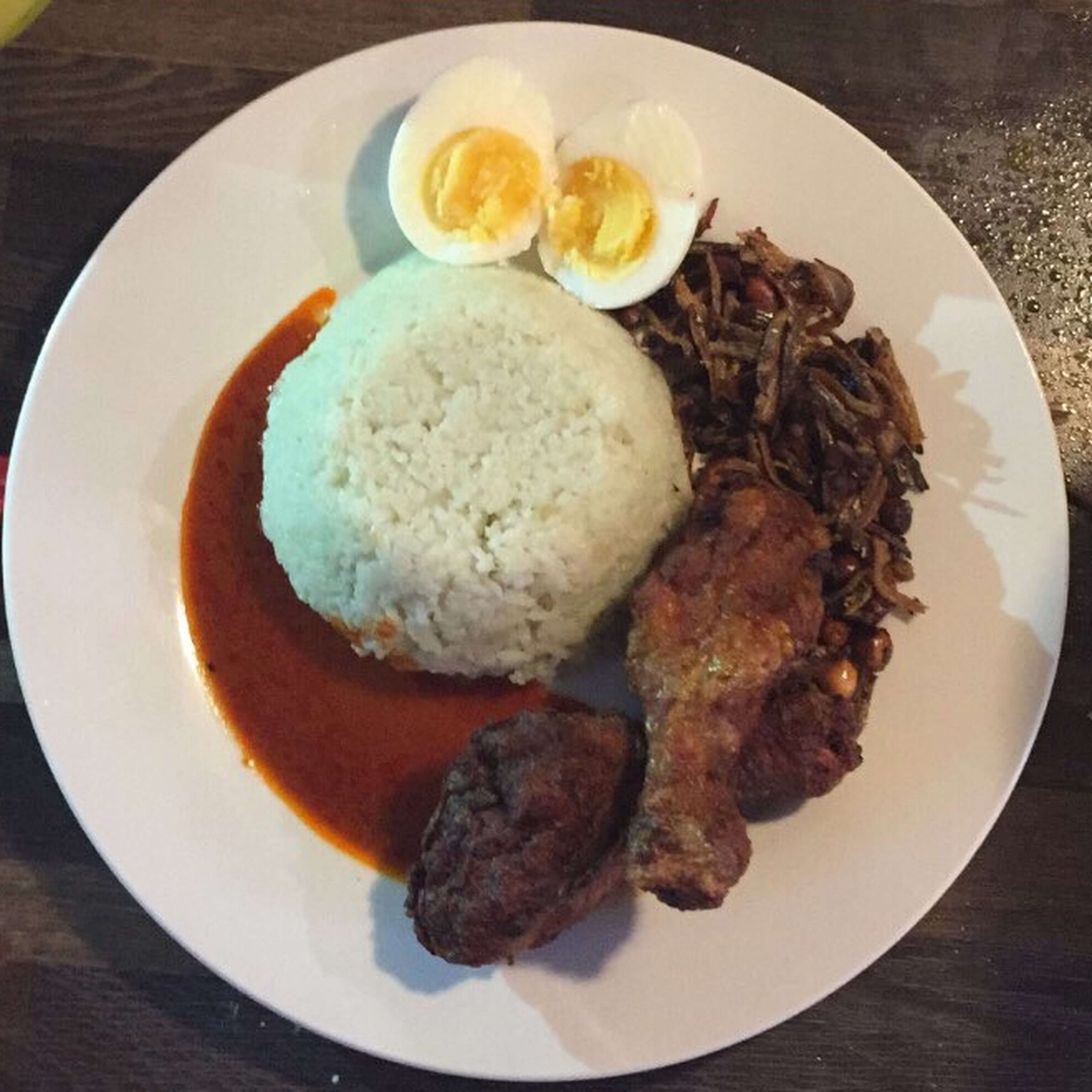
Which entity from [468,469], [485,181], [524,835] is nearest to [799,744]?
[524,835]

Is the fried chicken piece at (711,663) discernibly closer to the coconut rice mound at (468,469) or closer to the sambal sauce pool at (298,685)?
the coconut rice mound at (468,469)

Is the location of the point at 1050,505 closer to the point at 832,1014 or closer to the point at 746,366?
the point at 746,366

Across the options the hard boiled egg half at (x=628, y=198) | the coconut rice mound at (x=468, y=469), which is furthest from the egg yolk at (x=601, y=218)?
the coconut rice mound at (x=468, y=469)

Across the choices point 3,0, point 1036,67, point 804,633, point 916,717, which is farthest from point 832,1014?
point 3,0

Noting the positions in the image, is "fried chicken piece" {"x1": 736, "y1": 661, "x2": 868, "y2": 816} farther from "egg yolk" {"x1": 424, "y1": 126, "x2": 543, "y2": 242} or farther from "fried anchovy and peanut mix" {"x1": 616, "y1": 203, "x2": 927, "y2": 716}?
"egg yolk" {"x1": 424, "y1": 126, "x2": 543, "y2": 242}

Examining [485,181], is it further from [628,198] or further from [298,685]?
[298,685]

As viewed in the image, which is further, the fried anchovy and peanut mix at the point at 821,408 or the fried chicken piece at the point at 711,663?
the fried anchovy and peanut mix at the point at 821,408
